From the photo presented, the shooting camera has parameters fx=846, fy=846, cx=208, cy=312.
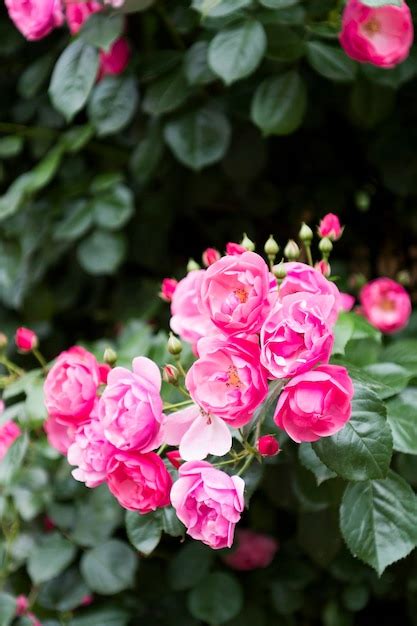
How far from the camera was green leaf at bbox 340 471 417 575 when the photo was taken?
0.81 m

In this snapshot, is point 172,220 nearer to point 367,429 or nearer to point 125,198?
point 125,198

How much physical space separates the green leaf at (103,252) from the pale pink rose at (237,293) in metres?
0.71

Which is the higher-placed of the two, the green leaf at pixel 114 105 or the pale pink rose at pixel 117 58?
the pale pink rose at pixel 117 58

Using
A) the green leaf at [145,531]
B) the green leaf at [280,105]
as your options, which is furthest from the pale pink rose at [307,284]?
the green leaf at [280,105]

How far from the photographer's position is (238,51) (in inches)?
43.3

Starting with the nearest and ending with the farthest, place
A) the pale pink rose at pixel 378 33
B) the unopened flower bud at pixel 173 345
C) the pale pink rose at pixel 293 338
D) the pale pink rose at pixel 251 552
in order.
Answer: the pale pink rose at pixel 293 338, the unopened flower bud at pixel 173 345, the pale pink rose at pixel 378 33, the pale pink rose at pixel 251 552

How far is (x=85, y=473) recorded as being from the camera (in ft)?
2.50

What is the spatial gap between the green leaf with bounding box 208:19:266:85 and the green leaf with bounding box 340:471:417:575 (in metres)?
0.55

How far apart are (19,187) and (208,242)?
39cm

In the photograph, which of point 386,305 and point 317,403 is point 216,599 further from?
point 317,403

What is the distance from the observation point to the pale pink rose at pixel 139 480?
0.73 m

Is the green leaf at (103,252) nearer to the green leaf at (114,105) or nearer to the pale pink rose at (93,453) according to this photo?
the green leaf at (114,105)

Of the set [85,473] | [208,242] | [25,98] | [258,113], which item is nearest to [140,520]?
[85,473]

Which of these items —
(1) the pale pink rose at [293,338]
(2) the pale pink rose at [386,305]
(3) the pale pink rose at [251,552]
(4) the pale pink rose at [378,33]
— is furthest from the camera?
(3) the pale pink rose at [251,552]
